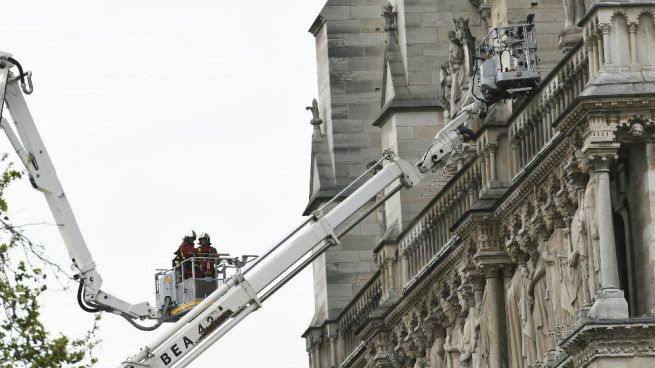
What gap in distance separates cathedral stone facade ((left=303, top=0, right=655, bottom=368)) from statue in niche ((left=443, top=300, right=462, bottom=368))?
0.09m

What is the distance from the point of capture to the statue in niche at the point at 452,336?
244 ft

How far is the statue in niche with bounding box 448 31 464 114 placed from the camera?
76000 mm

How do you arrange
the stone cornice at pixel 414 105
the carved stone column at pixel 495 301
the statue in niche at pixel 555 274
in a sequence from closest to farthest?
the statue in niche at pixel 555 274, the carved stone column at pixel 495 301, the stone cornice at pixel 414 105

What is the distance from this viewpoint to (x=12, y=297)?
54125 millimetres

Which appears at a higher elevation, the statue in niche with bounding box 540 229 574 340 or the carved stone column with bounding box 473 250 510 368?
the carved stone column with bounding box 473 250 510 368

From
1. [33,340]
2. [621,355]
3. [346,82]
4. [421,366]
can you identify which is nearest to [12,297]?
[33,340]

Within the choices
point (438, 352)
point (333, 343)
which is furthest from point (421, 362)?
point (333, 343)

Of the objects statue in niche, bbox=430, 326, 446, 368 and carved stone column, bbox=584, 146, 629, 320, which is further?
statue in niche, bbox=430, 326, 446, 368

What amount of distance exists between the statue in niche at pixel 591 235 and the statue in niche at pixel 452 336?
1204cm

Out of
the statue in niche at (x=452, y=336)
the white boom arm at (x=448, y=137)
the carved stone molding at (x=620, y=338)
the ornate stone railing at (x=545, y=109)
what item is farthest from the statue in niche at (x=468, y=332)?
the carved stone molding at (x=620, y=338)

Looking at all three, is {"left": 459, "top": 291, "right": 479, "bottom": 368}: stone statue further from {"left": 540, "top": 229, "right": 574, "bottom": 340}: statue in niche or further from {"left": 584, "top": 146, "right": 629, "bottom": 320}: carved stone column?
{"left": 584, "top": 146, "right": 629, "bottom": 320}: carved stone column

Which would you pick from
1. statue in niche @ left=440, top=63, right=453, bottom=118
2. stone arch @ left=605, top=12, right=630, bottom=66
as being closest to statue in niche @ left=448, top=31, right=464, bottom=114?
statue in niche @ left=440, top=63, right=453, bottom=118

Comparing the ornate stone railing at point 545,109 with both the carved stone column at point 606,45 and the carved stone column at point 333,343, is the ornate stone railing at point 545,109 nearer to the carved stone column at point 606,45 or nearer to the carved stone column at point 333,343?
the carved stone column at point 606,45

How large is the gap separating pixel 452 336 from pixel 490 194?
5.88 metres
